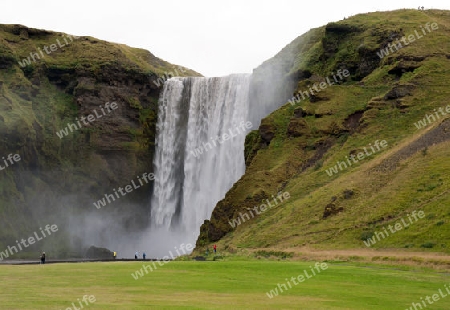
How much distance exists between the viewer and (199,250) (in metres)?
61.6

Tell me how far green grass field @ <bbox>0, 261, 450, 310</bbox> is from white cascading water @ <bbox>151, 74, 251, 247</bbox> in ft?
169

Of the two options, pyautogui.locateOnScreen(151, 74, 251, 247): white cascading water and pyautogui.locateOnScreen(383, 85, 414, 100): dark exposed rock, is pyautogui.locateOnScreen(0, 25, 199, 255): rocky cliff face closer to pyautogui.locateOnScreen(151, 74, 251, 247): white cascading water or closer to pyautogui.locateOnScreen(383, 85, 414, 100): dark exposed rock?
pyautogui.locateOnScreen(151, 74, 251, 247): white cascading water

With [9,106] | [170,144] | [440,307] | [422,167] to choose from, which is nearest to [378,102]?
[422,167]

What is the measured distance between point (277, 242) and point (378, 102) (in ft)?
81.2

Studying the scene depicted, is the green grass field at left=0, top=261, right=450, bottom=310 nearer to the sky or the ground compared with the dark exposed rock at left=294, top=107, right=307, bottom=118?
nearer to the ground

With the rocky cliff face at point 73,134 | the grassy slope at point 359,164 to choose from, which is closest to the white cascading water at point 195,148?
the rocky cliff face at point 73,134

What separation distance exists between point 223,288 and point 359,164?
3688 centimetres

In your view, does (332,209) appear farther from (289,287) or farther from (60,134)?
(60,134)

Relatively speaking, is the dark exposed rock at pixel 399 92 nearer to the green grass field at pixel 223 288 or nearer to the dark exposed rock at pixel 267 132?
the dark exposed rock at pixel 267 132

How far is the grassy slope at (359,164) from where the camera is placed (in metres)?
48.0

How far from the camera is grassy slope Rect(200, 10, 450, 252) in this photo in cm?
4800

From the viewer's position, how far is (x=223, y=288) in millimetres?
26812

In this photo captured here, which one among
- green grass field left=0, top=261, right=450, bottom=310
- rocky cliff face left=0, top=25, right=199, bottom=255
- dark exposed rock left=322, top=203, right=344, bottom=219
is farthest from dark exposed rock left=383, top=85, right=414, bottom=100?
rocky cliff face left=0, top=25, right=199, bottom=255

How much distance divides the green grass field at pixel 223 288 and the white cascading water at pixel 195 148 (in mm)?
51591
